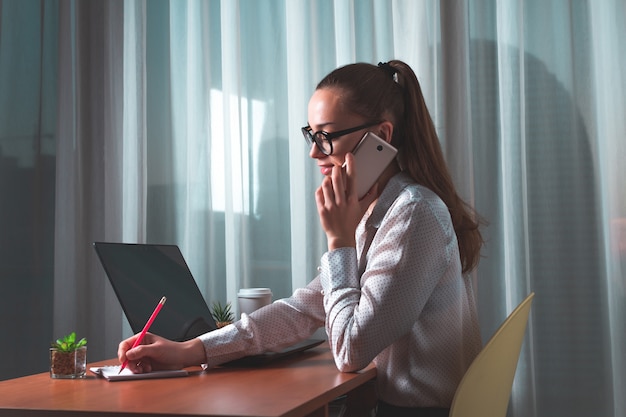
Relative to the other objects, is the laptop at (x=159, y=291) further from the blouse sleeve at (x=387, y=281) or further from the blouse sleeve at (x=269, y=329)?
the blouse sleeve at (x=387, y=281)

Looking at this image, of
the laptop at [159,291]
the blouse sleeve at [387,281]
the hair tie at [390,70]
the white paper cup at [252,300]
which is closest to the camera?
the blouse sleeve at [387,281]

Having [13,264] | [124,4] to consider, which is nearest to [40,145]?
[13,264]

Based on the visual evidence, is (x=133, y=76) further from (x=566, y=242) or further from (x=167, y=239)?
(x=566, y=242)

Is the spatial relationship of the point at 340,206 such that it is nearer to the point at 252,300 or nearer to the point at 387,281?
the point at 387,281

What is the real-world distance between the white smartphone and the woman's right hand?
1.46ft

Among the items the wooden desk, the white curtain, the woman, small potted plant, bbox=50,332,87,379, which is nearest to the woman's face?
the woman

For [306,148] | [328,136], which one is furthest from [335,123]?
[306,148]

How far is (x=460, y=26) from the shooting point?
2.14m

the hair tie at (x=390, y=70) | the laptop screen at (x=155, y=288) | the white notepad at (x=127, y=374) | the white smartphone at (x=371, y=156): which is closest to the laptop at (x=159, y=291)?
the laptop screen at (x=155, y=288)

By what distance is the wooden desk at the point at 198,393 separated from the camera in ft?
3.01

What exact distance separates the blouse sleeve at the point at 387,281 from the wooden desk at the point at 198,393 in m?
0.07

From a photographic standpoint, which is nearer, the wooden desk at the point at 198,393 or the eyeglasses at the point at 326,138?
the wooden desk at the point at 198,393

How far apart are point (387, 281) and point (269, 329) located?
345 mm

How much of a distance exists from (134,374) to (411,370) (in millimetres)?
489
